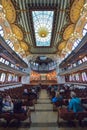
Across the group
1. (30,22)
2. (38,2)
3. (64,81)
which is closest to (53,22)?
(30,22)

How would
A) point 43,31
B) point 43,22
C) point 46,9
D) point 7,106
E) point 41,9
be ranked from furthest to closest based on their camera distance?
point 43,31 < point 43,22 < point 41,9 < point 46,9 < point 7,106

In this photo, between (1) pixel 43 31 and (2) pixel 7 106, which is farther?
(1) pixel 43 31

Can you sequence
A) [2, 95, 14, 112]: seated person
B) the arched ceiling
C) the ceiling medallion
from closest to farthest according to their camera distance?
[2, 95, 14, 112]: seated person < the arched ceiling < the ceiling medallion

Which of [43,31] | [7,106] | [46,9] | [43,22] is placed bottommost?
[7,106]

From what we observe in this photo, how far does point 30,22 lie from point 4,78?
287 inches

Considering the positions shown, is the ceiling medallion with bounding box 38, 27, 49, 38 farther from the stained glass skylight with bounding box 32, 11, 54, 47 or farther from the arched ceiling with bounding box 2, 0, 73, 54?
the arched ceiling with bounding box 2, 0, 73, 54

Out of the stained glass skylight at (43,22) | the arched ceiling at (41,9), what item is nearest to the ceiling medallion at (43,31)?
the stained glass skylight at (43,22)

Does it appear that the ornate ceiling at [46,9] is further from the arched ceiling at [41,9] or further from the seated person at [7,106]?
the seated person at [7,106]

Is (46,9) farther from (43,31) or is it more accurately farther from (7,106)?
(7,106)

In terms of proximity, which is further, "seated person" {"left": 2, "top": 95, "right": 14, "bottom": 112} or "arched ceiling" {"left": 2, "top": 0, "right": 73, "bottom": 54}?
"arched ceiling" {"left": 2, "top": 0, "right": 73, "bottom": 54}

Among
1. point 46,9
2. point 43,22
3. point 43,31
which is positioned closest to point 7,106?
point 46,9

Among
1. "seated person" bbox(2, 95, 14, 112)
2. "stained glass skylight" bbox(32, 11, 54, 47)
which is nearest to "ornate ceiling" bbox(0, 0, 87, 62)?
"stained glass skylight" bbox(32, 11, 54, 47)

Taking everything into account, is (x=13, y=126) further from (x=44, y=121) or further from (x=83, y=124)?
(x=83, y=124)

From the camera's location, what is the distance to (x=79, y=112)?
516 centimetres
